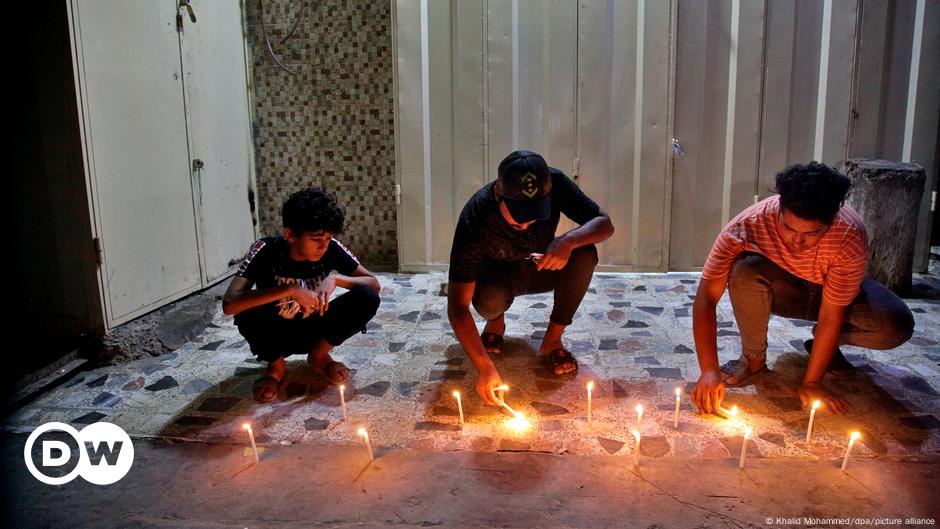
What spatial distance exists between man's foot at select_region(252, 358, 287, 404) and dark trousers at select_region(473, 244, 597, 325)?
1076mm

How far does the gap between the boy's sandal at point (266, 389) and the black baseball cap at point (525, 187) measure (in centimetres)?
147

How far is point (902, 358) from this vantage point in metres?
3.71

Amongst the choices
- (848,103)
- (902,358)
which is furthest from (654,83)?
(902,358)

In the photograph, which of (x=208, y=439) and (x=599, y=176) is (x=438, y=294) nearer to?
(x=599, y=176)

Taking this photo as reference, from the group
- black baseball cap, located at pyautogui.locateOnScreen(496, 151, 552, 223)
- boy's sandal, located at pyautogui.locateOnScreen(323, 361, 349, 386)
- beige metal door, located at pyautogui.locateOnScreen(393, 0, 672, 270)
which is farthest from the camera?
beige metal door, located at pyautogui.locateOnScreen(393, 0, 672, 270)

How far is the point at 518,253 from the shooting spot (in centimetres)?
355

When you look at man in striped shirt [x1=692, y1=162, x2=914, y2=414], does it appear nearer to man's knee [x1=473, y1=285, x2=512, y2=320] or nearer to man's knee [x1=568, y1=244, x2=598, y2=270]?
man's knee [x1=568, y1=244, x2=598, y2=270]

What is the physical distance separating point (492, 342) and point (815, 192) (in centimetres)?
194

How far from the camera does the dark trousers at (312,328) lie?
338 cm

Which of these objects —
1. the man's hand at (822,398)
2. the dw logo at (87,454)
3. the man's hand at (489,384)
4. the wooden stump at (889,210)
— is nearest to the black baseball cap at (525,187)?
the man's hand at (489,384)

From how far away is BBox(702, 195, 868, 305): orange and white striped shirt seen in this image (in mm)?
2861

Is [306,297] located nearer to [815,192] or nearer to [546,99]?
[815,192]

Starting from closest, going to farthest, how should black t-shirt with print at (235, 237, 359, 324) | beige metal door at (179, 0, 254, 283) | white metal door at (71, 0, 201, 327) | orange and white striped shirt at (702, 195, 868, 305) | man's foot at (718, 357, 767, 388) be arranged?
orange and white striped shirt at (702, 195, 868, 305), black t-shirt with print at (235, 237, 359, 324), man's foot at (718, 357, 767, 388), white metal door at (71, 0, 201, 327), beige metal door at (179, 0, 254, 283)

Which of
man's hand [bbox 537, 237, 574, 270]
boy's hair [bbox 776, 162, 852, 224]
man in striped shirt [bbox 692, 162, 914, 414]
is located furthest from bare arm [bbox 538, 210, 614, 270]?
boy's hair [bbox 776, 162, 852, 224]
